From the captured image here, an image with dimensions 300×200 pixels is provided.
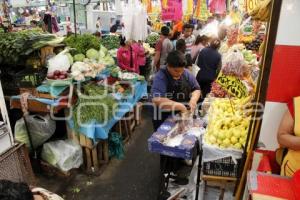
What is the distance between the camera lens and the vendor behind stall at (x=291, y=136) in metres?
1.90

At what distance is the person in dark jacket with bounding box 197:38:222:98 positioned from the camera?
19.1ft

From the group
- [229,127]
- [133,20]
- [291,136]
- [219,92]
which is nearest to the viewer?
[291,136]

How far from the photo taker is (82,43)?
520 cm

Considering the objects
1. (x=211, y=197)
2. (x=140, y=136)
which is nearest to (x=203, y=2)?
(x=140, y=136)

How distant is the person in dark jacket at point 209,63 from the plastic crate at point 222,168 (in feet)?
11.8

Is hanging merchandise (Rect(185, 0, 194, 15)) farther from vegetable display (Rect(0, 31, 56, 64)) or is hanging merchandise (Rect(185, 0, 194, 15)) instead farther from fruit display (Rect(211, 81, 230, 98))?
vegetable display (Rect(0, 31, 56, 64))

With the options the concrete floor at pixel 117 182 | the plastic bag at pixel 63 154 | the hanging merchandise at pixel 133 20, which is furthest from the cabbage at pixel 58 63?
the hanging merchandise at pixel 133 20

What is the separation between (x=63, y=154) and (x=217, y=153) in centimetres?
274

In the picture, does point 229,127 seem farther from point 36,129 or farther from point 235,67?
point 36,129

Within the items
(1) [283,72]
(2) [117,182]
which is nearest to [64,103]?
(2) [117,182]

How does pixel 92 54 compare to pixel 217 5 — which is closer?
pixel 92 54

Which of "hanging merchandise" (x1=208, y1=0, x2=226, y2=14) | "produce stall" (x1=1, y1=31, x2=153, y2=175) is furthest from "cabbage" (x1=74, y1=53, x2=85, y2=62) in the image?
"hanging merchandise" (x1=208, y1=0, x2=226, y2=14)

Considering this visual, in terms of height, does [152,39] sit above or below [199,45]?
below

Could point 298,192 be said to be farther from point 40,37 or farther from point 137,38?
point 137,38
